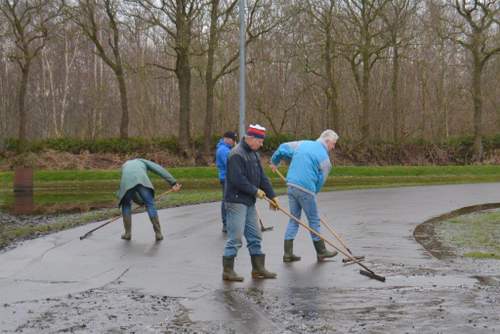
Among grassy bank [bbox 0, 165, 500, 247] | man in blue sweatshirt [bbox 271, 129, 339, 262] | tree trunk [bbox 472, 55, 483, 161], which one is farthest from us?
tree trunk [bbox 472, 55, 483, 161]

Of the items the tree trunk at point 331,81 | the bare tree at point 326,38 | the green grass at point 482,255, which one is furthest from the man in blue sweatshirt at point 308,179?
the tree trunk at point 331,81

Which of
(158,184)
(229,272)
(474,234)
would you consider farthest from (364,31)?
(229,272)

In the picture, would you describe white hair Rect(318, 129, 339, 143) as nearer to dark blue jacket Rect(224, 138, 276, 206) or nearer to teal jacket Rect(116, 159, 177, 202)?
dark blue jacket Rect(224, 138, 276, 206)

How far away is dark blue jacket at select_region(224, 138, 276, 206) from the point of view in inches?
338

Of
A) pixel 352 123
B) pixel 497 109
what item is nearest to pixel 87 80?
pixel 352 123

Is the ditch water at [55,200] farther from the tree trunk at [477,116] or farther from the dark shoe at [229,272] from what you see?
Answer: the tree trunk at [477,116]

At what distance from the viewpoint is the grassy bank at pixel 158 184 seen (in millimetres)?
17000

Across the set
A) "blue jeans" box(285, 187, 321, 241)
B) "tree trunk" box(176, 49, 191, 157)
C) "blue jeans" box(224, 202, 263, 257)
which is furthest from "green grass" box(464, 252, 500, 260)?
"tree trunk" box(176, 49, 191, 157)

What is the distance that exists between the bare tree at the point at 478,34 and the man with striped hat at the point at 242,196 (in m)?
31.1

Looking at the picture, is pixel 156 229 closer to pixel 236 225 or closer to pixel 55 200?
pixel 236 225

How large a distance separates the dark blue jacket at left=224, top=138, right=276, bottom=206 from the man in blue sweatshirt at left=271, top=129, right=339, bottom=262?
113 cm

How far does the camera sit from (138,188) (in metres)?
12.1

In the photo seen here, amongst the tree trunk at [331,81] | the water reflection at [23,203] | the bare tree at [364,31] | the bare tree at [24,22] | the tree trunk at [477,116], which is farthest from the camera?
the tree trunk at [477,116]

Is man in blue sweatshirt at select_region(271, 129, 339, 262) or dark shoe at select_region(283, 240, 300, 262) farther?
dark shoe at select_region(283, 240, 300, 262)
